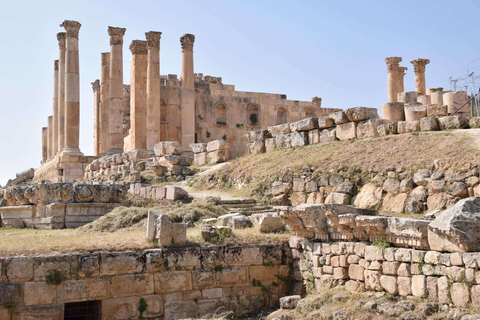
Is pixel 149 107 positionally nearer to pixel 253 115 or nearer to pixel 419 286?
pixel 253 115

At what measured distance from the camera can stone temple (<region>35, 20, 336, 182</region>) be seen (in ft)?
102

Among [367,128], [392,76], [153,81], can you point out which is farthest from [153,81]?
[367,128]

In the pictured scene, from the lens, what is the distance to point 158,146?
1007 inches

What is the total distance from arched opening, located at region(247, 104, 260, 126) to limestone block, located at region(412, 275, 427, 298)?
99.1 ft

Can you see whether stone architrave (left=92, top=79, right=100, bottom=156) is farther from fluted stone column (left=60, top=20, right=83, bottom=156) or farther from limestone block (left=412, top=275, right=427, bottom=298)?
limestone block (left=412, top=275, right=427, bottom=298)

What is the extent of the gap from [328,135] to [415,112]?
2.96 meters

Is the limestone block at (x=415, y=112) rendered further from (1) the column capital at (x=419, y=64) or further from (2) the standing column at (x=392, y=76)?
(1) the column capital at (x=419, y=64)

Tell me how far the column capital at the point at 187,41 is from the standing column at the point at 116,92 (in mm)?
3698

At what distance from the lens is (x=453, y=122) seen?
54.3ft

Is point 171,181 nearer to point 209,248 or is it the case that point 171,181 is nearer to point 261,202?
point 261,202

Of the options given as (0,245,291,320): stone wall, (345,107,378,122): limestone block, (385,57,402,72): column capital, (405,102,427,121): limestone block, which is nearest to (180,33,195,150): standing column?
(385,57,402,72): column capital

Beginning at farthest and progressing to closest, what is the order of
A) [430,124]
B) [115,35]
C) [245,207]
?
[115,35]
[430,124]
[245,207]

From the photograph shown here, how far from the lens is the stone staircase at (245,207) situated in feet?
50.2

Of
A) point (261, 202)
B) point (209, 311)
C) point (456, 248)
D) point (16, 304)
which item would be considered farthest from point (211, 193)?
point (456, 248)
